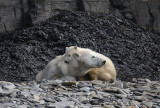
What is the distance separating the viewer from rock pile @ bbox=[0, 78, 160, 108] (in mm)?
5414

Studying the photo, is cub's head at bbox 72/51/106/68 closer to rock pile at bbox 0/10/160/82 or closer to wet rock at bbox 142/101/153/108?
wet rock at bbox 142/101/153/108

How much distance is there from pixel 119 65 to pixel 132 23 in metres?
2.95

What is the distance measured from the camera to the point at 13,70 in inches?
476

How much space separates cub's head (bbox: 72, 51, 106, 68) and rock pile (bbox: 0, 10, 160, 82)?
3.84 metres

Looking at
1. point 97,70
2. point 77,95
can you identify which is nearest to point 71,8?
point 97,70

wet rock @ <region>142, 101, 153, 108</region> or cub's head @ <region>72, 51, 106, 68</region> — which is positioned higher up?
cub's head @ <region>72, 51, 106, 68</region>

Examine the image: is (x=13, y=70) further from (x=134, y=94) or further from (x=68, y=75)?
(x=134, y=94)

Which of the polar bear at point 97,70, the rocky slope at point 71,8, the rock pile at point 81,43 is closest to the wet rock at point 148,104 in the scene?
the polar bear at point 97,70

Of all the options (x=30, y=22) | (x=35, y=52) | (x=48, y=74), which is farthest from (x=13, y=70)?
(x=48, y=74)

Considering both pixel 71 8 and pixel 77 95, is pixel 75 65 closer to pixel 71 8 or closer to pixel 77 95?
pixel 77 95

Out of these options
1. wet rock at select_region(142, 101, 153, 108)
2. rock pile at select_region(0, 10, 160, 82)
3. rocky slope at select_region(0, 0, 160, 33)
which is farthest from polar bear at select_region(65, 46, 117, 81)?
rocky slope at select_region(0, 0, 160, 33)

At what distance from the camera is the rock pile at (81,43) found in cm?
1229

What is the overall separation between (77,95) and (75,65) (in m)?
2.03

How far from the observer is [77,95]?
599cm
